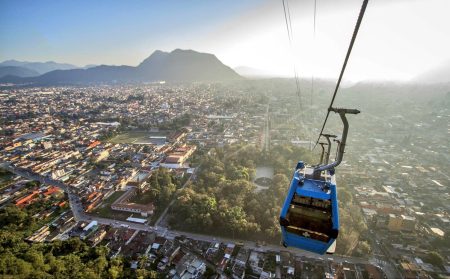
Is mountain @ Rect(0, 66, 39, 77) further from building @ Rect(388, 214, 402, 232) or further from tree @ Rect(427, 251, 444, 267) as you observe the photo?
tree @ Rect(427, 251, 444, 267)

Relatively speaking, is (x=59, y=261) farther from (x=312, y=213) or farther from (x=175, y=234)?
(x=312, y=213)

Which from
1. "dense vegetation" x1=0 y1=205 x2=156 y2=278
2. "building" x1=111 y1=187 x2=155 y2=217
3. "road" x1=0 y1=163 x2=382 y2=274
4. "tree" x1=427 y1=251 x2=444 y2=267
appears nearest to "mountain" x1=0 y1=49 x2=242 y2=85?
"building" x1=111 y1=187 x2=155 y2=217

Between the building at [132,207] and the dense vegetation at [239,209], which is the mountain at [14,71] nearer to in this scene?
the building at [132,207]

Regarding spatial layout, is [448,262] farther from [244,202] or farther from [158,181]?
[158,181]

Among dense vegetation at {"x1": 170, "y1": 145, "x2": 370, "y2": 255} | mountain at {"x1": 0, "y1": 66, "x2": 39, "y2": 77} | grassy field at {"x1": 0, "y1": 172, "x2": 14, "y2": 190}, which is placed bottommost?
grassy field at {"x1": 0, "y1": 172, "x2": 14, "y2": 190}

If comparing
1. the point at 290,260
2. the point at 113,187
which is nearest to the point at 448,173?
the point at 290,260

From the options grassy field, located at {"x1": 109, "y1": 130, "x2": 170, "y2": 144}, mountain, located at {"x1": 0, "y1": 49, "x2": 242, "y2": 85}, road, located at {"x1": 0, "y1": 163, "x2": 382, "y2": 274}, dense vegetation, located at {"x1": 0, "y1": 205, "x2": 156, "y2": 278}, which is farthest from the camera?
mountain, located at {"x1": 0, "y1": 49, "x2": 242, "y2": 85}
